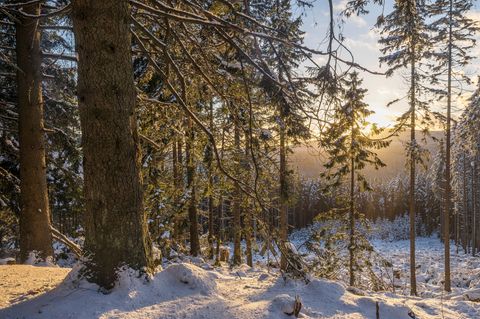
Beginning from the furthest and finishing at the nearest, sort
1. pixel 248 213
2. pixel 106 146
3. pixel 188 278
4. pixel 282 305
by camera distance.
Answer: pixel 248 213, pixel 188 278, pixel 282 305, pixel 106 146

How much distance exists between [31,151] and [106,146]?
4065mm

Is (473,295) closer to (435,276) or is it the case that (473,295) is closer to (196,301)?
(196,301)

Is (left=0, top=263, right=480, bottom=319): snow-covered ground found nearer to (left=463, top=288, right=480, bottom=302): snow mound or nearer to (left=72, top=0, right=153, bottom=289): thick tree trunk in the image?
(left=72, top=0, right=153, bottom=289): thick tree trunk

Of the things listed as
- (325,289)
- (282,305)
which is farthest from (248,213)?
(282,305)

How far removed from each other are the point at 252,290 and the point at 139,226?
122 centimetres

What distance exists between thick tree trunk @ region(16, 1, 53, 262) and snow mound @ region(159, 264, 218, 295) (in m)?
3.93

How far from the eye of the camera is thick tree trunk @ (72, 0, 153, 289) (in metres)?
2.63

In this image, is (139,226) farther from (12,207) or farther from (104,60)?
(12,207)

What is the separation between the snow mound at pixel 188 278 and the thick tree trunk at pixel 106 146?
0.34 meters

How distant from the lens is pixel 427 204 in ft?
187

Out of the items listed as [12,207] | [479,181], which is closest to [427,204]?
[479,181]

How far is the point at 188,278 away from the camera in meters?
2.96

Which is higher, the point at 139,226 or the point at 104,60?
the point at 104,60

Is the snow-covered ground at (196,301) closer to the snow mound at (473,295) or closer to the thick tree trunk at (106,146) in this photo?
the thick tree trunk at (106,146)
